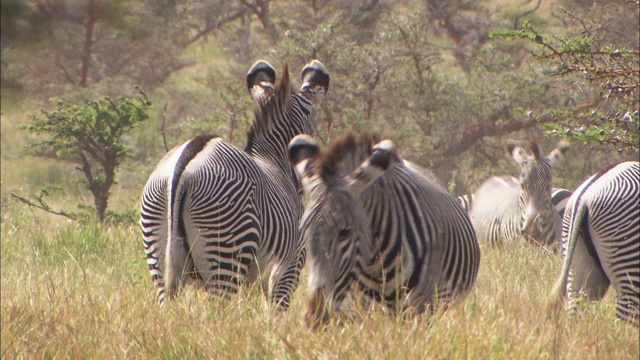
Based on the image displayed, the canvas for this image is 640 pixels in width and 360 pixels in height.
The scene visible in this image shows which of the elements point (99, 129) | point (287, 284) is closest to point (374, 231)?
point (287, 284)

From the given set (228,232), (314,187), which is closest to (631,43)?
(228,232)

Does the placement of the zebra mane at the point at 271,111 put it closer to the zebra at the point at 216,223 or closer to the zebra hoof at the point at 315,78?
the zebra hoof at the point at 315,78

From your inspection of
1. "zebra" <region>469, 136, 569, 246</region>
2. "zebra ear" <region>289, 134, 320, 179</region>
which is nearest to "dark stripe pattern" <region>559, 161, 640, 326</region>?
"zebra ear" <region>289, 134, 320, 179</region>

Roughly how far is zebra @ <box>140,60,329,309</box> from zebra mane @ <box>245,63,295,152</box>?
0.71 meters

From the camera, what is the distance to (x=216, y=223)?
4430mm

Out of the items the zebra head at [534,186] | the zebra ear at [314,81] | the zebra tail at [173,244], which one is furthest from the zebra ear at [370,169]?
the zebra head at [534,186]

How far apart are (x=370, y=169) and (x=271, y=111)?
2.81 m

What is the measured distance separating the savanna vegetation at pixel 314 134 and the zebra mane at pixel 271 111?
3.96 feet

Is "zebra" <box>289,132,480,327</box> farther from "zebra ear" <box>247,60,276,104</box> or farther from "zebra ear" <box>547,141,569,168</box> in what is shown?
"zebra ear" <box>547,141,569,168</box>

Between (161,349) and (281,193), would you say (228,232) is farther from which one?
(161,349)

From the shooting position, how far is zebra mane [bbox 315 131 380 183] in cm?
311

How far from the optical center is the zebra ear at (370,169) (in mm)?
3006

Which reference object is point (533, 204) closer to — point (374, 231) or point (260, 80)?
point (260, 80)

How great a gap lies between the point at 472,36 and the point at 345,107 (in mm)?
7233
